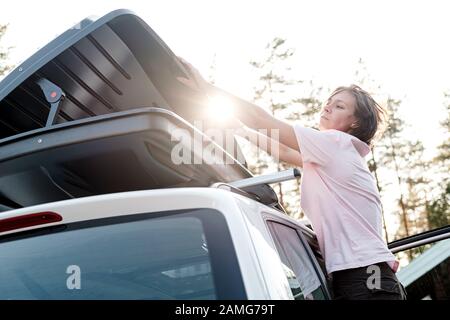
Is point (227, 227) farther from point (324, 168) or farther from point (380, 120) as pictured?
point (380, 120)

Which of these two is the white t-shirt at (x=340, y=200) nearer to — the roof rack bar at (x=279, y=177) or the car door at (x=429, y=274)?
the roof rack bar at (x=279, y=177)

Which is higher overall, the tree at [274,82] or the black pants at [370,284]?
the tree at [274,82]

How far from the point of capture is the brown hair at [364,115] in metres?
3.95

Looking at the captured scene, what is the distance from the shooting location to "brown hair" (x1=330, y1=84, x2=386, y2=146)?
3.95 m

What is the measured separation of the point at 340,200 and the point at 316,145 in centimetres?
36

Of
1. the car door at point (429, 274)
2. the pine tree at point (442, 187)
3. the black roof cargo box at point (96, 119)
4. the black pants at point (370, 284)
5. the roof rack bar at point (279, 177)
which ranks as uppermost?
the pine tree at point (442, 187)

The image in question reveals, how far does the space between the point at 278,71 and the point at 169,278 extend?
90.9 ft

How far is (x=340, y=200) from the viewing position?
345 cm

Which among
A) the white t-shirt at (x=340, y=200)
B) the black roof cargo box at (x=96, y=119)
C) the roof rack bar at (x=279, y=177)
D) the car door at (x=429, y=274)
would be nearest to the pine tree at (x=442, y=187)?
the car door at (x=429, y=274)

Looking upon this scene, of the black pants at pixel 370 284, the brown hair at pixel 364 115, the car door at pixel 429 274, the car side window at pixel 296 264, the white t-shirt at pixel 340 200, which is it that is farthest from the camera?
the car door at pixel 429 274

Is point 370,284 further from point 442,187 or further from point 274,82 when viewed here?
point 442,187

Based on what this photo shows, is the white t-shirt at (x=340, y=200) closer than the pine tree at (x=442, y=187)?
Yes

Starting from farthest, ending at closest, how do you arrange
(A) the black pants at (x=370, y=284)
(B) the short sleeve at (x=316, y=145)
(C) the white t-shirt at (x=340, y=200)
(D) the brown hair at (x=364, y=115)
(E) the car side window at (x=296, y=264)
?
(D) the brown hair at (x=364, y=115), (B) the short sleeve at (x=316, y=145), (C) the white t-shirt at (x=340, y=200), (A) the black pants at (x=370, y=284), (E) the car side window at (x=296, y=264)

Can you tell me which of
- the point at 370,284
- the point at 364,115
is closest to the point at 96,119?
the point at 370,284
